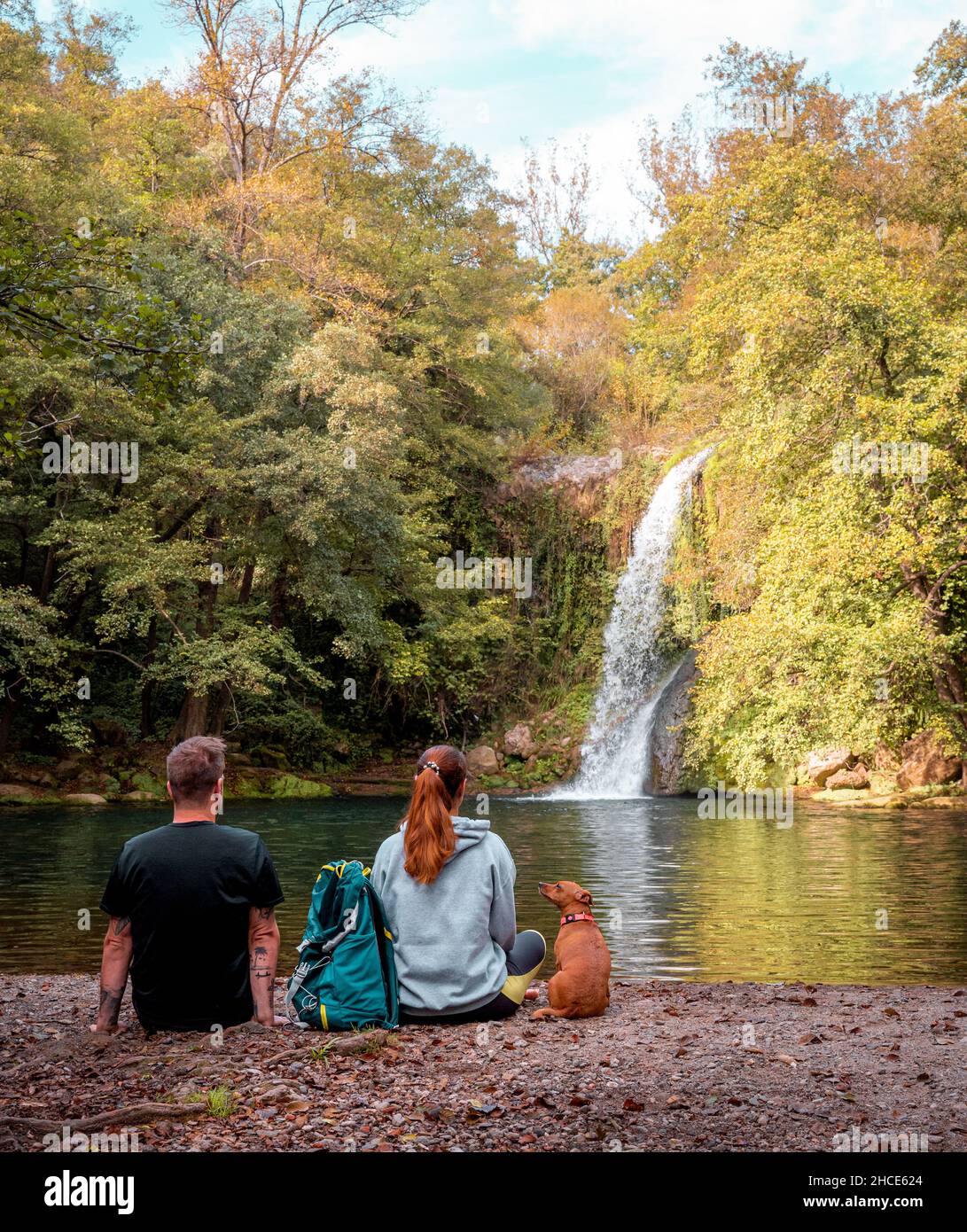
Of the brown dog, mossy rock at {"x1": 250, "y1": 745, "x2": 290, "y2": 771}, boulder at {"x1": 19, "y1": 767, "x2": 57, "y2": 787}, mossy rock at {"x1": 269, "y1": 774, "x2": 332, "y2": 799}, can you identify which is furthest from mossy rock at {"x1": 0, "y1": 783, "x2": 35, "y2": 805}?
the brown dog

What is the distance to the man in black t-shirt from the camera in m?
5.03

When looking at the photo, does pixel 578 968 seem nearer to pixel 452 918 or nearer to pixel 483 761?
pixel 452 918

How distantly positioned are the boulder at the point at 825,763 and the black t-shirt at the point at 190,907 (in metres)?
21.8

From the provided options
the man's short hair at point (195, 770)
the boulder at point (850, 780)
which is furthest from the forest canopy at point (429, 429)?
the man's short hair at point (195, 770)

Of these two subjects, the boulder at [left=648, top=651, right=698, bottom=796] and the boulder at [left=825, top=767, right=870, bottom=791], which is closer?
the boulder at [left=825, top=767, right=870, bottom=791]

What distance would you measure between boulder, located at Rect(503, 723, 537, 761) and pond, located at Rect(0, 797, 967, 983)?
769 cm

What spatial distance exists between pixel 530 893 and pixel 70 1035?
7120 mm

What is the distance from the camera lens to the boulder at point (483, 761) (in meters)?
30.2

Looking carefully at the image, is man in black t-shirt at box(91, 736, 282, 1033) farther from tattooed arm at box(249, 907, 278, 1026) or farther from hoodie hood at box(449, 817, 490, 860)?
hoodie hood at box(449, 817, 490, 860)

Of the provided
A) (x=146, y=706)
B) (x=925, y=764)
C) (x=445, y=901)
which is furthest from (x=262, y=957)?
(x=146, y=706)

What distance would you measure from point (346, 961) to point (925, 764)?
20.5 metres

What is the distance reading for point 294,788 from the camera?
2733 centimetres
